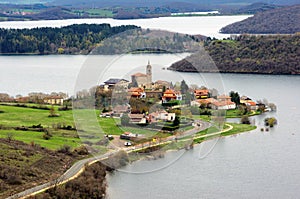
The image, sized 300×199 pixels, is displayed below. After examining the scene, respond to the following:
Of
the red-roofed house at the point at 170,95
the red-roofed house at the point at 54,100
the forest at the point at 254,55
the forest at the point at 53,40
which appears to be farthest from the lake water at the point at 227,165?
the forest at the point at 53,40

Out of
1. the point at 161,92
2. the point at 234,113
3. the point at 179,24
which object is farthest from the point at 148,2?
the point at 161,92

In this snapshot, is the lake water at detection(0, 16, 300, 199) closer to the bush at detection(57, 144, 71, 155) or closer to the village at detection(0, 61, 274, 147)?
the village at detection(0, 61, 274, 147)

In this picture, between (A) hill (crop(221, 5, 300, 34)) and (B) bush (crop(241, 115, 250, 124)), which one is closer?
(B) bush (crop(241, 115, 250, 124))

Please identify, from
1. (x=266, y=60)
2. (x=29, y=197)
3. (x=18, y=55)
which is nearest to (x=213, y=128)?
(x=29, y=197)

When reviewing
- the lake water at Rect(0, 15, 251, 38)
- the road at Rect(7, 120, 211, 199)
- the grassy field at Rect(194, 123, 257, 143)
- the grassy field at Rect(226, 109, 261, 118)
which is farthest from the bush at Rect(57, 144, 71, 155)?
the lake water at Rect(0, 15, 251, 38)

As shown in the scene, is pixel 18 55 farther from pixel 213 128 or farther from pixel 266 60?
pixel 213 128
